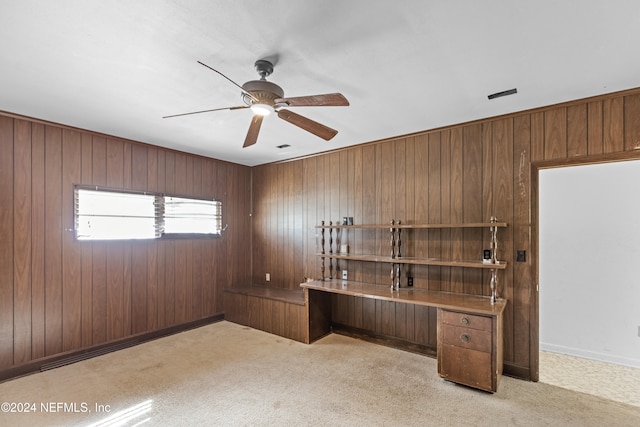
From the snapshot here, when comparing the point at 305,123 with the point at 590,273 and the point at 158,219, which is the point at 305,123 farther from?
the point at 590,273

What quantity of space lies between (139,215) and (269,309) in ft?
6.82

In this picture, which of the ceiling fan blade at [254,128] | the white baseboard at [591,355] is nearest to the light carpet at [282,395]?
the white baseboard at [591,355]

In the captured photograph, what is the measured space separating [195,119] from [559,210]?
4.18m

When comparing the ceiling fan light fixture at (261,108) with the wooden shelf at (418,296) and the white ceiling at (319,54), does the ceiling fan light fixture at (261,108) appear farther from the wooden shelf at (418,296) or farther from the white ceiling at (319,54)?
the wooden shelf at (418,296)

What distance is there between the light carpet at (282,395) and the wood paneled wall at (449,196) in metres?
0.49

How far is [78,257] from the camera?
336 centimetres

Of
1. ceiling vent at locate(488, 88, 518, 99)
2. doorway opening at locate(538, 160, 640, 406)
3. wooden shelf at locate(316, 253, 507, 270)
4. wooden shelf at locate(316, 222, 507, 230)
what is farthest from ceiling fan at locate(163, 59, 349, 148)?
doorway opening at locate(538, 160, 640, 406)

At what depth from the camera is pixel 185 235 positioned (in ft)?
14.4

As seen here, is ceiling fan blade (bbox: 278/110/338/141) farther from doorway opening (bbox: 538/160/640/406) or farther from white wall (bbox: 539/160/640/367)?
white wall (bbox: 539/160/640/367)

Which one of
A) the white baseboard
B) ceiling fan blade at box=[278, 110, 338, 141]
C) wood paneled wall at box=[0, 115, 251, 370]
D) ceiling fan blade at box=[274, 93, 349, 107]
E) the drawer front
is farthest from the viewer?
the white baseboard

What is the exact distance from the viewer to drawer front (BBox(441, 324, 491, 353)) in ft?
8.48

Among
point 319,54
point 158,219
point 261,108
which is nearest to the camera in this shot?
point 319,54

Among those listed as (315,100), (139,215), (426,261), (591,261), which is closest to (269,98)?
(315,100)

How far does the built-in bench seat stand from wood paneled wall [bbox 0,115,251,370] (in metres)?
0.40
